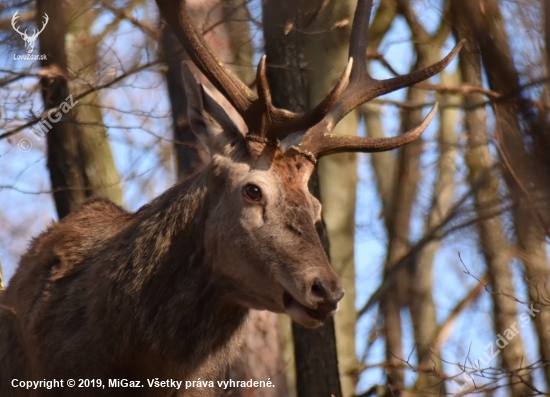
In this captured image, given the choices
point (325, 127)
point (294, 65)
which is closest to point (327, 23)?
point (294, 65)

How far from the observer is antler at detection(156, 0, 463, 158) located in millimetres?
5484

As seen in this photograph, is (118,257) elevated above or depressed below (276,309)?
above

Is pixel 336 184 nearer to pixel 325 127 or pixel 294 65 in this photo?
pixel 294 65

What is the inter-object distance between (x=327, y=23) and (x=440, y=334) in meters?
4.82

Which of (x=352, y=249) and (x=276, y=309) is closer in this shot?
(x=276, y=309)

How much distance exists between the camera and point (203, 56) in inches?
224

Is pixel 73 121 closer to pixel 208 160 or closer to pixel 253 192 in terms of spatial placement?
pixel 208 160

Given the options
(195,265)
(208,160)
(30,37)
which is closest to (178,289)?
(195,265)

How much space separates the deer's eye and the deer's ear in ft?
1.36

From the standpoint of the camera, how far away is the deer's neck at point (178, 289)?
5.53m

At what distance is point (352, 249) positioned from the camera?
9.44 m

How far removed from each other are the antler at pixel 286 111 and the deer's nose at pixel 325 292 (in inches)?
41.6

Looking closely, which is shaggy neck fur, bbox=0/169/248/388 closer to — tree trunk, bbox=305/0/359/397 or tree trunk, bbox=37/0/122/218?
tree trunk, bbox=37/0/122/218

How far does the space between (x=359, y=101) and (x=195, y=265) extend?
5.52 ft
